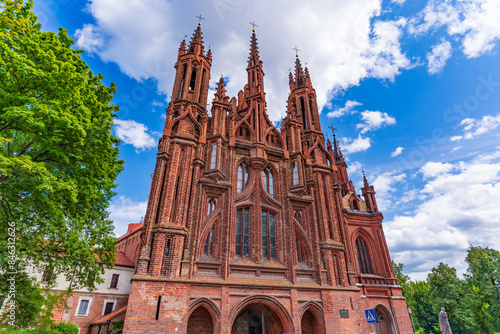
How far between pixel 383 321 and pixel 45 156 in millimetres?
26909

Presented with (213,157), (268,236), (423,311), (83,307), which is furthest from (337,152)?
(83,307)

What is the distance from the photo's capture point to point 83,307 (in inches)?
901

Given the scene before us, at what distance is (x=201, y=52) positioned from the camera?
2245cm

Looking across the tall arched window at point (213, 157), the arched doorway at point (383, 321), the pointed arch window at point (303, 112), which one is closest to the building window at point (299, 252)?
the tall arched window at point (213, 157)

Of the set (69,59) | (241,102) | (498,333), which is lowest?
(498,333)

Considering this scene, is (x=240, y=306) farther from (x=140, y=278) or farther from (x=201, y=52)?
(x=201, y=52)

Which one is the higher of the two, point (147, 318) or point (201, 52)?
point (201, 52)

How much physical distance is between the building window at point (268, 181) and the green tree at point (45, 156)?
1120 centimetres

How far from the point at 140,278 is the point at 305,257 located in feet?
34.7

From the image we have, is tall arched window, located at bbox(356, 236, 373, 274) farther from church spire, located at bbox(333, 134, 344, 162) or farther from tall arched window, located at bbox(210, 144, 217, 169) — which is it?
tall arched window, located at bbox(210, 144, 217, 169)

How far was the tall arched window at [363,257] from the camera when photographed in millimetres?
24253

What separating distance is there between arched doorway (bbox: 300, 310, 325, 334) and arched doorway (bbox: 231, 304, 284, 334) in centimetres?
195

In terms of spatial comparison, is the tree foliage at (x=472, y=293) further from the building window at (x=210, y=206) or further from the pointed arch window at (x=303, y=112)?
the building window at (x=210, y=206)

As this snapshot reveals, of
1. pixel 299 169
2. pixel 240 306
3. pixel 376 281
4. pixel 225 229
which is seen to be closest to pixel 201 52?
pixel 299 169
